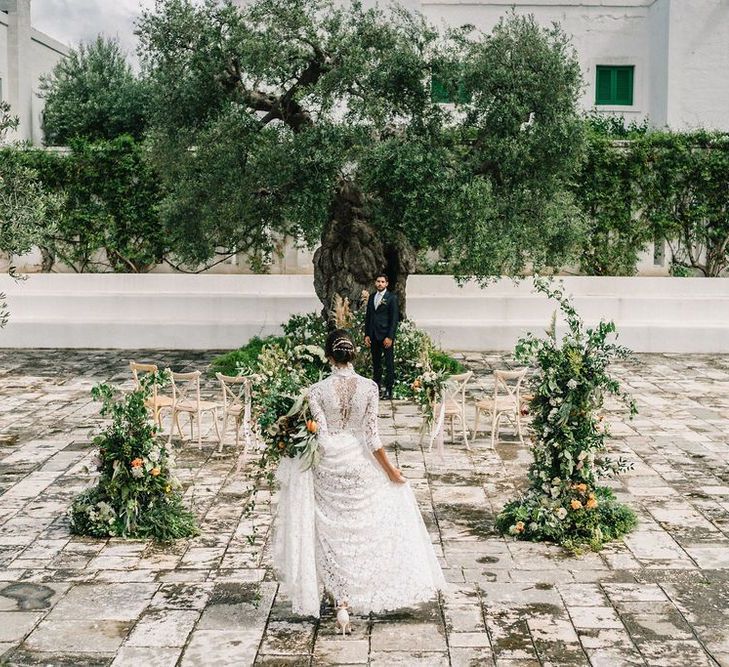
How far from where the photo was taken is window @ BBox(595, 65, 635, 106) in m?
25.3

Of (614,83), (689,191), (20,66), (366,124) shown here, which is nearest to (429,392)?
(366,124)

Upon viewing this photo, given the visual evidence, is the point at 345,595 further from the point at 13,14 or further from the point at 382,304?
the point at 13,14

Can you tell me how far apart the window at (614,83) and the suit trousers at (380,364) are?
13.6 meters

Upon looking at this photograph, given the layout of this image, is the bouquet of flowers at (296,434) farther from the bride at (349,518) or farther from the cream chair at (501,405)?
the cream chair at (501,405)

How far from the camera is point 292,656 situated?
6.18 m

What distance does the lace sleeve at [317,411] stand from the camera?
21.7ft

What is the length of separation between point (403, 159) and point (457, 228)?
1.24 metres

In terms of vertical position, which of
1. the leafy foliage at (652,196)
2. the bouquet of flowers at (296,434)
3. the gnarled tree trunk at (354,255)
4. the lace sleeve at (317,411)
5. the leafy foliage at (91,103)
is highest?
the leafy foliage at (91,103)

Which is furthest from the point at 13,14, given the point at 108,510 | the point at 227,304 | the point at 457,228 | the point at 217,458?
the point at 108,510

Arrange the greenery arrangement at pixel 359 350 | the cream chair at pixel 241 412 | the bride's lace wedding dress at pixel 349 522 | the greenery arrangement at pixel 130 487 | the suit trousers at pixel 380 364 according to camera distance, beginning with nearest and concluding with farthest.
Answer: the bride's lace wedding dress at pixel 349 522 → the greenery arrangement at pixel 130 487 → the cream chair at pixel 241 412 → the suit trousers at pixel 380 364 → the greenery arrangement at pixel 359 350

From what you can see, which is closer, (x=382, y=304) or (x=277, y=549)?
(x=277, y=549)

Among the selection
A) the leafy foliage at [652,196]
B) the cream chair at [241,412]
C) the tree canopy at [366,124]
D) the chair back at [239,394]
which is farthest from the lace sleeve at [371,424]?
the leafy foliage at [652,196]

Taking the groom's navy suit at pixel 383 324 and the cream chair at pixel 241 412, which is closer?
the cream chair at pixel 241 412

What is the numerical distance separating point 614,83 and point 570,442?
1883 cm
